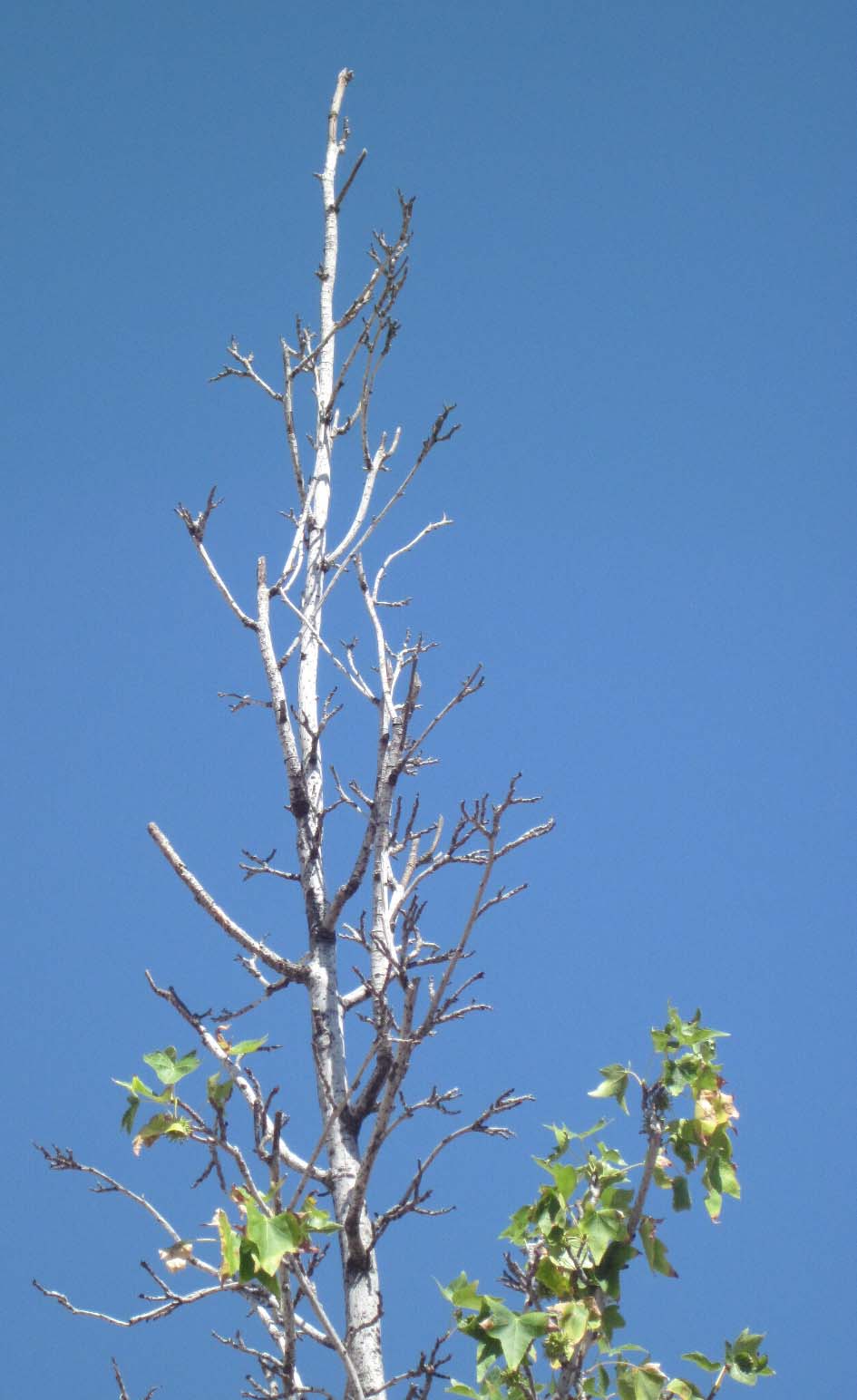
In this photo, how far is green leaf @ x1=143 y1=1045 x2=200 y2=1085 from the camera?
7.88 feet

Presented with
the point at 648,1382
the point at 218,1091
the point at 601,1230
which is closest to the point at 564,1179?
the point at 601,1230

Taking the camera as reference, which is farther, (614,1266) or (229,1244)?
(614,1266)

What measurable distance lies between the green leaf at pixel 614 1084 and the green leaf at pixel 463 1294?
42 centimetres

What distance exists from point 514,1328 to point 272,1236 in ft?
2.10

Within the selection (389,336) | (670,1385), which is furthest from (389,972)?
(389,336)

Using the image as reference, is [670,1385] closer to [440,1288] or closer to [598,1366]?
[598,1366]

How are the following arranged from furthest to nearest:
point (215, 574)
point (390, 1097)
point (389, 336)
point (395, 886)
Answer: point (389, 336) < point (215, 574) < point (395, 886) < point (390, 1097)

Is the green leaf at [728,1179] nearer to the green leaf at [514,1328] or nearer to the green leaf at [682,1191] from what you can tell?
the green leaf at [682,1191]

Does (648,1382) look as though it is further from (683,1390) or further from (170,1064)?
(170,1064)

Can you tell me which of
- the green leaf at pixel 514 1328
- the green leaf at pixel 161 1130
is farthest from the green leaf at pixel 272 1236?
the green leaf at pixel 514 1328

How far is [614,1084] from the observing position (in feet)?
8.66

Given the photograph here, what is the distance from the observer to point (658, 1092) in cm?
256

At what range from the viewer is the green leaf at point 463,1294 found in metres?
2.47

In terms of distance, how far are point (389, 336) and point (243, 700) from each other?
45.1 inches
